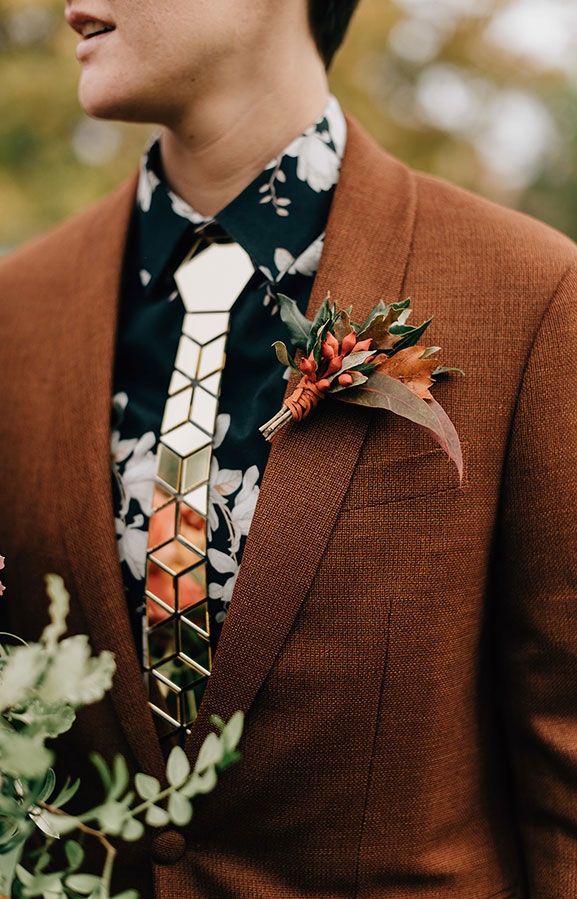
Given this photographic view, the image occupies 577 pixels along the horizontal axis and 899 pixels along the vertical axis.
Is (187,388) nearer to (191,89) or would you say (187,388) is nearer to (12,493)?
(12,493)

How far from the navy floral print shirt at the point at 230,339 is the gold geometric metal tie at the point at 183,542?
0.02 meters

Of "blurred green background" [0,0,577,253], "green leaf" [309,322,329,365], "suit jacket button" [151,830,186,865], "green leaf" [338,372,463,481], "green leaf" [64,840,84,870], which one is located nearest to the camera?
"green leaf" [64,840,84,870]

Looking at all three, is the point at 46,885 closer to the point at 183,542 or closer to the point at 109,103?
the point at 183,542

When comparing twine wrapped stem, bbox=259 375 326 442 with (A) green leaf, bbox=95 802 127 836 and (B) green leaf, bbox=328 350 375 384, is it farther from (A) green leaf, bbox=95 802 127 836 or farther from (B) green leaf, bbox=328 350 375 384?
(A) green leaf, bbox=95 802 127 836

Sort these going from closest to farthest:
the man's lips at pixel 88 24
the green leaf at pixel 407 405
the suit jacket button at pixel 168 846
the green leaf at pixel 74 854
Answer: the green leaf at pixel 74 854 → the green leaf at pixel 407 405 → the suit jacket button at pixel 168 846 → the man's lips at pixel 88 24

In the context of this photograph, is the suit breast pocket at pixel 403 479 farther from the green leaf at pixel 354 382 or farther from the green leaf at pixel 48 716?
the green leaf at pixel 48 716

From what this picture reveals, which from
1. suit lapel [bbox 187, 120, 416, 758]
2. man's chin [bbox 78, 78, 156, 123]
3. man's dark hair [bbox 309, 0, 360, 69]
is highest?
man's dark hair [bbox 309, 0, 360, 69]

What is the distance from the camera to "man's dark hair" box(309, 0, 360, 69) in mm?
1795

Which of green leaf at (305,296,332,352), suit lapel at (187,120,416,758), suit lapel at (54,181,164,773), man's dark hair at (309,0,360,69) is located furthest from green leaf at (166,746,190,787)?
man's dark hair at (309,0,360,69)

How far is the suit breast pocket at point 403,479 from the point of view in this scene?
142 centimetres

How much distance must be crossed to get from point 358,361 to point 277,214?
20.4 inches

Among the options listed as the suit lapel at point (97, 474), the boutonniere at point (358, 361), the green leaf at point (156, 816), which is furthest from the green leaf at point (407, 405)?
the green leaf at point (156, 816)

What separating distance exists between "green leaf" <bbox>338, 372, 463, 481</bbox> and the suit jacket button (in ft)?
2.79

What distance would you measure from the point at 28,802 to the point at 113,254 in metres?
1.29
